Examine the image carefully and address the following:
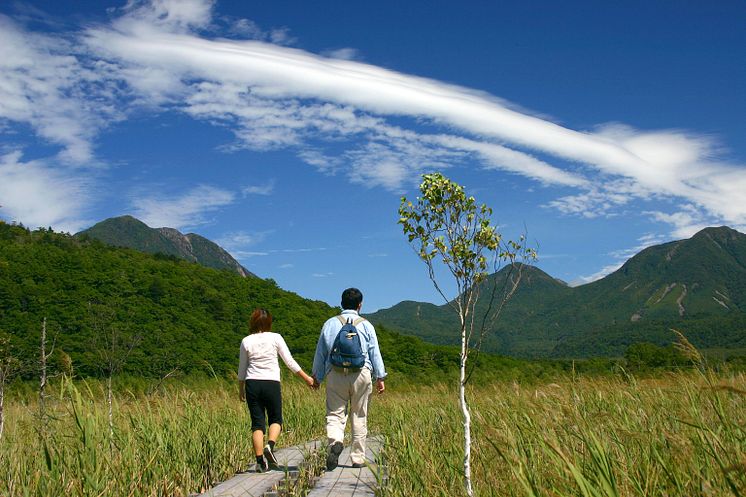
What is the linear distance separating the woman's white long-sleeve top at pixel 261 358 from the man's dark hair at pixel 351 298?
2.88 ft

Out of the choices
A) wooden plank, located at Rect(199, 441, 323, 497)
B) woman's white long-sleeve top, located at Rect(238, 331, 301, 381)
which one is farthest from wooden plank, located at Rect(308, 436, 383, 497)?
woman's white long-sleeve top, located at Rect(238, 331, 301, 381)

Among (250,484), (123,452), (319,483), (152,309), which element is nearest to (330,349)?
(319,483)

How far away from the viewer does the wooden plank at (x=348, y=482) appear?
176 inches

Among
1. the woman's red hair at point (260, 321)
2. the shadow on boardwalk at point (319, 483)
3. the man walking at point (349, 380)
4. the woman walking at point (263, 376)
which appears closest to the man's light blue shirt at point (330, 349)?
the man walking at point (349, 380)

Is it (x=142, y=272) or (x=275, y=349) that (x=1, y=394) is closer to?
(x=275, y=349)

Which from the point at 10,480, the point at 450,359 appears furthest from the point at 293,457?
the point at 450,359

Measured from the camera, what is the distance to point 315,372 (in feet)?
21.9

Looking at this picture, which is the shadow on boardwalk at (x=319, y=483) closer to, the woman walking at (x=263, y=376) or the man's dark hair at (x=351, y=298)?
the woman walking at (x=263, y=376)

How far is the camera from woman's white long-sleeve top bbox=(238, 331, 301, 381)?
647 centimetres

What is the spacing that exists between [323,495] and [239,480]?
3.35 ft

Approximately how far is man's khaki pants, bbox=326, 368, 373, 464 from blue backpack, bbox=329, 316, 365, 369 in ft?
0.47

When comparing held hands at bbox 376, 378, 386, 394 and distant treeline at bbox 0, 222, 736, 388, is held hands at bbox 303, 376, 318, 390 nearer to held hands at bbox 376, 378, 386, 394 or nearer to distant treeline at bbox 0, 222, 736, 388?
held hands at bbox 376, 378, 386, 394

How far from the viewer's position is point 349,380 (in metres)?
6.56

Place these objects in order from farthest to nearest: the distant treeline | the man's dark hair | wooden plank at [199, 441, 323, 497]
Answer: the distant treeline
the man's dark hair
wooden plank at [199, 441, 323, 497]
